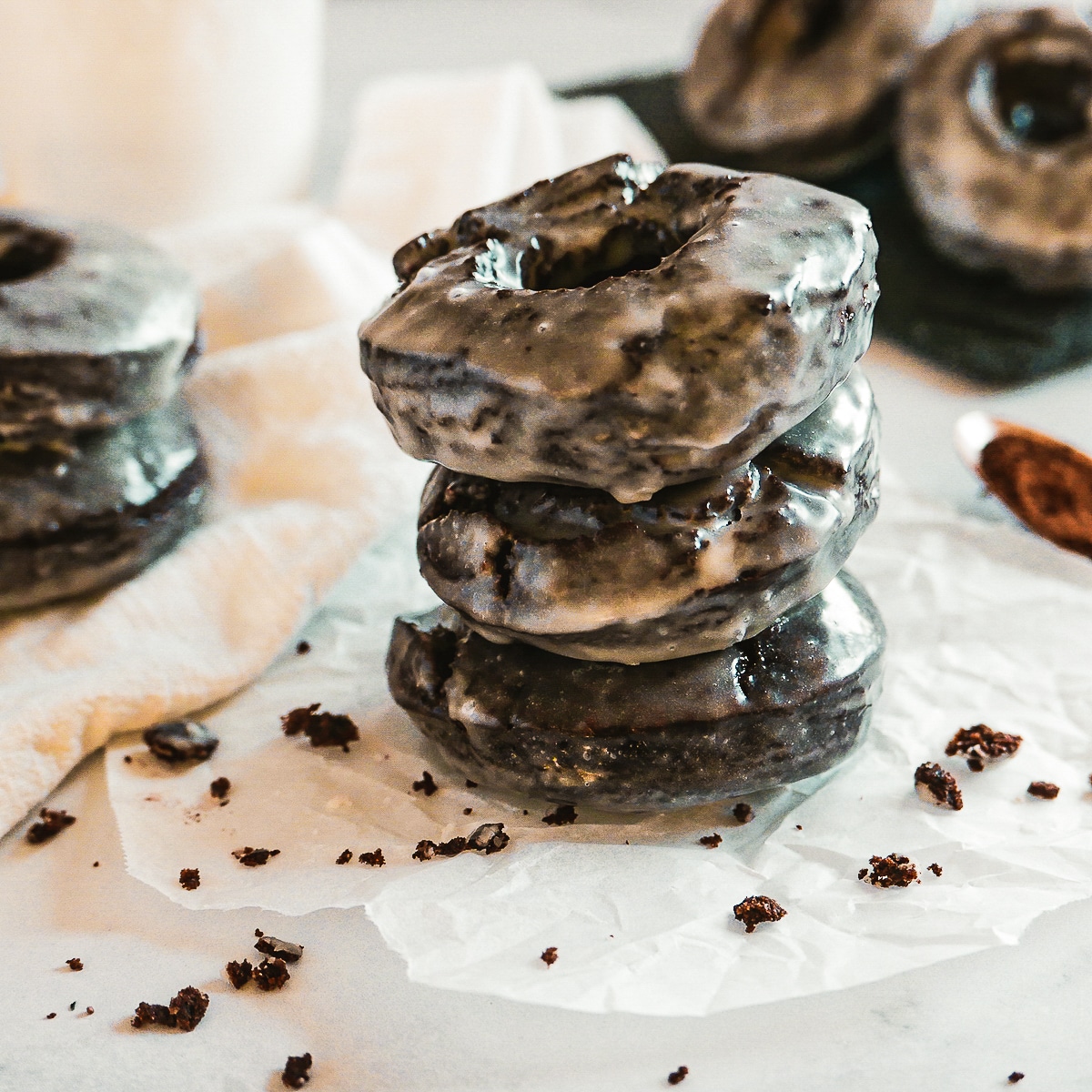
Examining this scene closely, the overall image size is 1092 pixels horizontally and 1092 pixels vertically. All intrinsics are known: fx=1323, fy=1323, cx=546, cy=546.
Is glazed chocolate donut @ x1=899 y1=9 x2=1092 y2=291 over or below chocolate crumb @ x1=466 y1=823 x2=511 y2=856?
over

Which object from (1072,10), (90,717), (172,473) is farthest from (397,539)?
(1072,10)

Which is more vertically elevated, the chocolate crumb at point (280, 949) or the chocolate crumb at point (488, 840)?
the chocolate crumb at point (488, 840)

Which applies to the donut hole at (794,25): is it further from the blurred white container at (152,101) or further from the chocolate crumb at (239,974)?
the chocolate crumb at (239,974)

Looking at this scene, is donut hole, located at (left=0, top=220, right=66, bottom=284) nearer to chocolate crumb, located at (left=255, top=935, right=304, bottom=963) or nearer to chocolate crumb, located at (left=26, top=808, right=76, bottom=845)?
chocolate crumb, located at (left=26, top=808, right=76, bottom=845)

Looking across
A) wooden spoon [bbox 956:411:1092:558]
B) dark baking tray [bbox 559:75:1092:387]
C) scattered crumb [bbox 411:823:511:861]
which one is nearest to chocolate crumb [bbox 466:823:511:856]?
scattered crumb [bbox 411:823:511:861]

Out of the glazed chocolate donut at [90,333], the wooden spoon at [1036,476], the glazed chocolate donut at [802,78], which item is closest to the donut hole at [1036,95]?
the glazed chocolate donut at [802,78]

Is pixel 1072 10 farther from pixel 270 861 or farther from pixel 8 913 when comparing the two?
pixel 8 913
